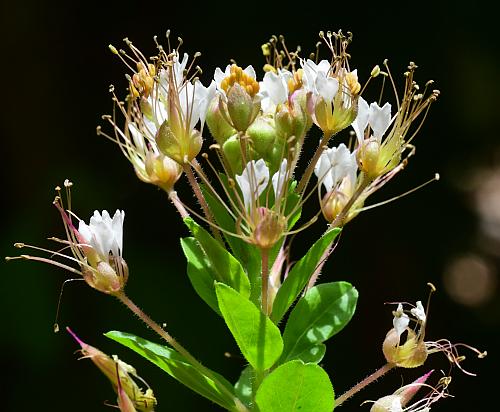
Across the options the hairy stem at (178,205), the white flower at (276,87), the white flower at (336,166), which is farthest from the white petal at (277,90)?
the hairy stem at (178,205)

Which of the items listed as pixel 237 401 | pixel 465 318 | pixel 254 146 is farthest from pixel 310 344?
pixel 465 318

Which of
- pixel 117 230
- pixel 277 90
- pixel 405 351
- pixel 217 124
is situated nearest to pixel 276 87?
pixel 277 90

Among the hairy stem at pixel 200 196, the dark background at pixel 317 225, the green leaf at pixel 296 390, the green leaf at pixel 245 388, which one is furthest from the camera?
the dark background at pixel 317 225

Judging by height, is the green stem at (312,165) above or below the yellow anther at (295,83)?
below

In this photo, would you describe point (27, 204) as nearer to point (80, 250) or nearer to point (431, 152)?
point (431, 152)

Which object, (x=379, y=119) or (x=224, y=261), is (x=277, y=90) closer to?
(x=379, y=119)

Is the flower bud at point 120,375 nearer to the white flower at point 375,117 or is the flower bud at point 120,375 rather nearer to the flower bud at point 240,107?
the flower bud at point 240,107
